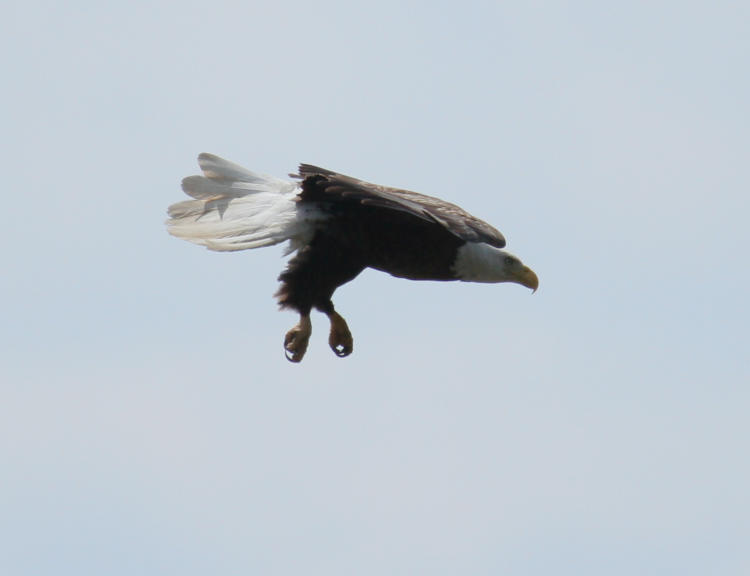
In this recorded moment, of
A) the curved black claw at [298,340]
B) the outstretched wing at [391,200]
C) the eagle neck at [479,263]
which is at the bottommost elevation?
the curved black claw at [298,340]

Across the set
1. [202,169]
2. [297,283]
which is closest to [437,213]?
[297,283]

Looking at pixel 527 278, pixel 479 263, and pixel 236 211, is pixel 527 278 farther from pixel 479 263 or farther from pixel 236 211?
pixel 236 211

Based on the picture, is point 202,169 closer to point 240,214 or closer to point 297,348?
point 240,214

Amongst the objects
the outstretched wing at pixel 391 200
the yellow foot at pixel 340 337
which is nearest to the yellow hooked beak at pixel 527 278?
the outstretched wing at pixel 391 200

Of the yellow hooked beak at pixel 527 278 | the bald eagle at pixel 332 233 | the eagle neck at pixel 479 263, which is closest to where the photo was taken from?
the bald eagle at pixel 332 233

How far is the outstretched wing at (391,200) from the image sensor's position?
943 cm

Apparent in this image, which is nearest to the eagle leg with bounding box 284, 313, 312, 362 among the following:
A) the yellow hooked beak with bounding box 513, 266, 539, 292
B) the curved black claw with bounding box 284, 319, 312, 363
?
the curved black claw with bounding box 284, 319, 312, 363

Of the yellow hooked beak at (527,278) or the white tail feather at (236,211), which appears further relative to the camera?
the yellow hooked beak at (527,278)

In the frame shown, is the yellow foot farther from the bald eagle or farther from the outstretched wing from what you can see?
the outstretched wing

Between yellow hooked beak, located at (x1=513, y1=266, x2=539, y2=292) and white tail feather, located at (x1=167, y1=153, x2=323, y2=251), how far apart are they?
1.42 meters

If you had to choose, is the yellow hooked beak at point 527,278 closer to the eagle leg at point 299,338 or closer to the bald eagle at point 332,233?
the bald eagle at point 332,233

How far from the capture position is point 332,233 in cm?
984

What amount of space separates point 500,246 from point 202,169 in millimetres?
1930

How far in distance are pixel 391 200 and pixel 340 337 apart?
4.55ft
